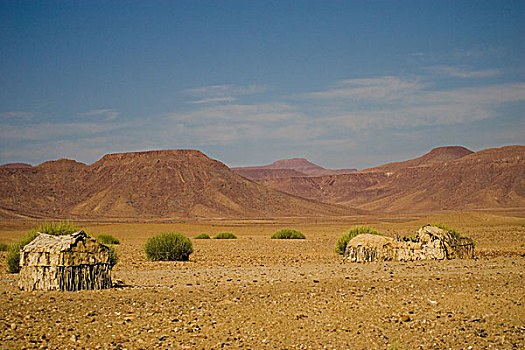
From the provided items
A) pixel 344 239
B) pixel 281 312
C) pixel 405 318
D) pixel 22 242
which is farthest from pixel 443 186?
pixel 281 312

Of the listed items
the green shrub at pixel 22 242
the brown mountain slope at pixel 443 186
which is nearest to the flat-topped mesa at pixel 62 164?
the brown mountain slope at pixel 443 186

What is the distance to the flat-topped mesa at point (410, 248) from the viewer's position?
60.6ft

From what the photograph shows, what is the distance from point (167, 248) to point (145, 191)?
93.0m

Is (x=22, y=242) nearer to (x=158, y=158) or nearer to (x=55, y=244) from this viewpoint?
(x=55, y=244)

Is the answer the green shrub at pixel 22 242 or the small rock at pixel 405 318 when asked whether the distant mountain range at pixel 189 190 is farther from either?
the small rock at pixel 405 318

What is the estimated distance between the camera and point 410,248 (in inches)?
742

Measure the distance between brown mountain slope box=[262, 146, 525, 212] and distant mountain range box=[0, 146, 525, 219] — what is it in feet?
0.93

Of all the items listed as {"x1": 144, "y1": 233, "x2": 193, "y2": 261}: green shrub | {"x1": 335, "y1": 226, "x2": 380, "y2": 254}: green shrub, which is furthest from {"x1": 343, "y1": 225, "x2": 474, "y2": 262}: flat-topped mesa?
{"x1": 144, "y1": 233, "x2": 193, "y2": 261}: green shrub

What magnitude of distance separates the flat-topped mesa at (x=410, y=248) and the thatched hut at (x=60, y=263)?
917 cm

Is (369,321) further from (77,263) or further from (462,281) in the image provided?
(77,263)

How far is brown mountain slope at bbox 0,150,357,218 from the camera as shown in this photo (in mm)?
104500

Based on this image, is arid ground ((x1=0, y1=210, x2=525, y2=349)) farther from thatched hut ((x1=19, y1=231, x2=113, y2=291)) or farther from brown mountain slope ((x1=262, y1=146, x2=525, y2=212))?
brown mountain slope ((x1=262, y1=146, x2=525, y2=212))

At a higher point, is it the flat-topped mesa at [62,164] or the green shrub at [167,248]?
the flat-topped mesa at [62,164]

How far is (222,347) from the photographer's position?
27.4ft
